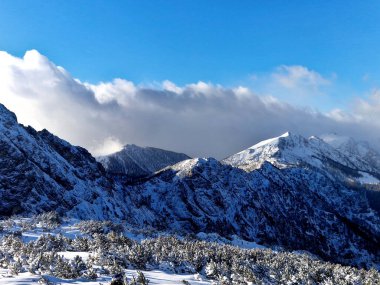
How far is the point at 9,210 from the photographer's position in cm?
13288

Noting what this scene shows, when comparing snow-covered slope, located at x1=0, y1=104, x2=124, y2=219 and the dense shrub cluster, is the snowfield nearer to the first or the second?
the dense shrub cluster

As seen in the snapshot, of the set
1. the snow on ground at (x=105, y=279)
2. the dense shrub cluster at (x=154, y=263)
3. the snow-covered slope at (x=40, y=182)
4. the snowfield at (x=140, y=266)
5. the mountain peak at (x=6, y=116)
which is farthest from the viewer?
the mountain peak at (x=6, y=116)

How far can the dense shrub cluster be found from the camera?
33.6 meters

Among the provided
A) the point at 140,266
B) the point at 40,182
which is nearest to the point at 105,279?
the point at 140,266

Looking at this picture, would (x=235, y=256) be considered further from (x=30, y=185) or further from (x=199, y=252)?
(x=30, y=185)

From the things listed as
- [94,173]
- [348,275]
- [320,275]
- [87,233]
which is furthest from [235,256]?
[94,173]

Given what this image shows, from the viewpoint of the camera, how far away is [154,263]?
4094cm

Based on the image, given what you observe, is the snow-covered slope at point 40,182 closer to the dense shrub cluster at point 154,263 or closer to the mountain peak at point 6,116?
the mountain peak at point 6,116


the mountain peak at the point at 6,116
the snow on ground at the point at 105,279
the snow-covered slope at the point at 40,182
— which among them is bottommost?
the snow on ground at the point at 105,279

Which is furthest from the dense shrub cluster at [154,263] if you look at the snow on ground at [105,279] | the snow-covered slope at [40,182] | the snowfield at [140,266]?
the snow-covered slope at [40,182]

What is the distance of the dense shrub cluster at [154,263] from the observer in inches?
1321

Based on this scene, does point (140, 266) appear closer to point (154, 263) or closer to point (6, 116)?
point (154, 263)

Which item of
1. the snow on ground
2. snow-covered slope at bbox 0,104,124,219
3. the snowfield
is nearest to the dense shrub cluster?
the snowfield

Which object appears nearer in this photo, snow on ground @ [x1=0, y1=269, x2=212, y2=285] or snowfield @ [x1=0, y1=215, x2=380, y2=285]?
snow on ground @ [x1=0, y1=269, x2=212, y2=285]
